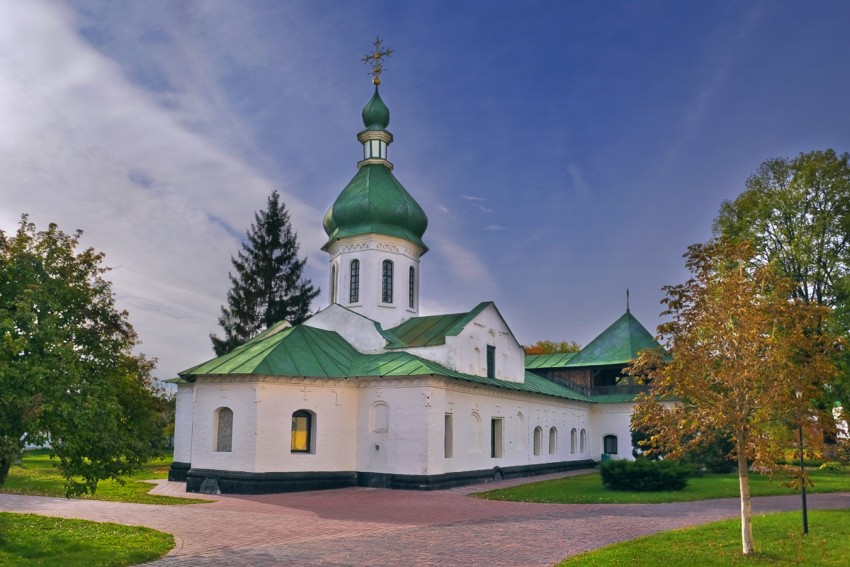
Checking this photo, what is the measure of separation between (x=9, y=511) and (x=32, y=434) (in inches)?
292

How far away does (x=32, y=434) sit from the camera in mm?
10758

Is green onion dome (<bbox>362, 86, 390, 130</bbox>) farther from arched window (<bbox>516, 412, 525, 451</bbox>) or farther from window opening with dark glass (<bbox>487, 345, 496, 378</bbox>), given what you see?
arched window (<bbox>516, 412, 525, 451</bbox>)

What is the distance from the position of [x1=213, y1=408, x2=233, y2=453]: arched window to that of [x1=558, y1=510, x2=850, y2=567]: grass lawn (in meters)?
14.6

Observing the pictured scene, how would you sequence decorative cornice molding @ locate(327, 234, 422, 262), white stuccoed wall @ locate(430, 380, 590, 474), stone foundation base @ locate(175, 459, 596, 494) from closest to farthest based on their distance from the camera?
stone foundation base @ locate(175, 459, 596, 494) < white stuccoed wall @ locate(430, 380, 590, 474) < decorative cornice molding @ locate(327, 234, 422, 262)

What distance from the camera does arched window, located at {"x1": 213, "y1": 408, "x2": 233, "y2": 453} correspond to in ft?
76.1

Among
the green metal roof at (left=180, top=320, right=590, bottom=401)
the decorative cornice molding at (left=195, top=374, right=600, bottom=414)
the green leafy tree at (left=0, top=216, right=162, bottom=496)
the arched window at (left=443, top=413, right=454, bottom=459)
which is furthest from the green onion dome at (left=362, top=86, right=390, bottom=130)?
the green leafy tree at (left=0, top=216, right=162, bottom=496)

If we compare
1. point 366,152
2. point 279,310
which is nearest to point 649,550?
point 366,152

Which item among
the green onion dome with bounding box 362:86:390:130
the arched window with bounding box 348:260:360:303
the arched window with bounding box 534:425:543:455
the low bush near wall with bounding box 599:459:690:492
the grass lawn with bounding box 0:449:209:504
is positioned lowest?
the grass lawn with bounding box 0:449:209:504

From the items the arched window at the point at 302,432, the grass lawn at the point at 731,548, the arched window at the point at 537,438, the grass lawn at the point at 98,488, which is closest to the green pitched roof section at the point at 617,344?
the arched window at the point at 537,438

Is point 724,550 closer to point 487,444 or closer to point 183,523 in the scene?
point 183,523

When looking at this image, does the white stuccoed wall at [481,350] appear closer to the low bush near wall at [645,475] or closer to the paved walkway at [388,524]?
the paved walkway at [388,524]

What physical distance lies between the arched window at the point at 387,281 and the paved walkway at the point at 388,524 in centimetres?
1118

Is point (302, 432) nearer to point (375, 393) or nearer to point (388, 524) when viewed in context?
point (375, 393)

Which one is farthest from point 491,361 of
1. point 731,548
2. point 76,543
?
point 76,543
